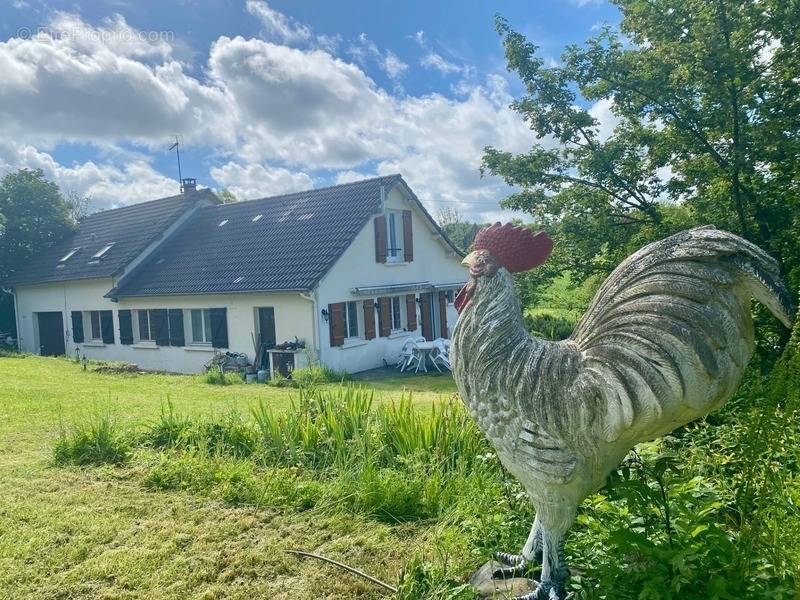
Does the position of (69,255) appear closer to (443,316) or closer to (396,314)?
(396,314)

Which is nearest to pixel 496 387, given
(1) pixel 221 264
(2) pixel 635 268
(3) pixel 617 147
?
(2) pixel 635 268

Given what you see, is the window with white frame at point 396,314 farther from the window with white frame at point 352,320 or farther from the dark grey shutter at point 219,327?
the dark grey shutter at point 219,327

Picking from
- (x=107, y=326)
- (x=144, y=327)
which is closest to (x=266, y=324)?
(x=144, y=327)

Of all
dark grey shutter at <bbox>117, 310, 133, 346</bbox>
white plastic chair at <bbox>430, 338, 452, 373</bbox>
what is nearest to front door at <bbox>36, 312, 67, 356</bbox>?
dark grey shutter at <bbox>117, 310, 133, 346</bbox>

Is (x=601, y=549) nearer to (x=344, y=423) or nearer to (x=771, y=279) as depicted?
(x=771, y=279)

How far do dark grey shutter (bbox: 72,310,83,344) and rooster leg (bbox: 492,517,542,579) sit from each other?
2111cm

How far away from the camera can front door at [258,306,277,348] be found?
15.6 meters

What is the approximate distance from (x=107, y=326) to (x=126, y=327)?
1.34 metres

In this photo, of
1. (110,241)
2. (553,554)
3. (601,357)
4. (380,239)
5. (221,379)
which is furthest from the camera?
(110,241)

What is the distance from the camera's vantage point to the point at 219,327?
53.9 ft

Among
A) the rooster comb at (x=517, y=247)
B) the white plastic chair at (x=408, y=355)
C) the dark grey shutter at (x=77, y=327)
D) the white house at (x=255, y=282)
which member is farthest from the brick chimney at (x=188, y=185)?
the rooster comb at (x=517, y=247)

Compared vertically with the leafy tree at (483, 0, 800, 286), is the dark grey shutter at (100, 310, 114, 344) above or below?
below

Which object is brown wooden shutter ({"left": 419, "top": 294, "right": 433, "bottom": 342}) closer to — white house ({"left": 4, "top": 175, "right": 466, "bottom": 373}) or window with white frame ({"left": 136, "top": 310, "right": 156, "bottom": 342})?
white house ({"left": 4, "top": 175, "right": 466, "bottom": 373})

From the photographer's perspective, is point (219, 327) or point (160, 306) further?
point (160, 306)
